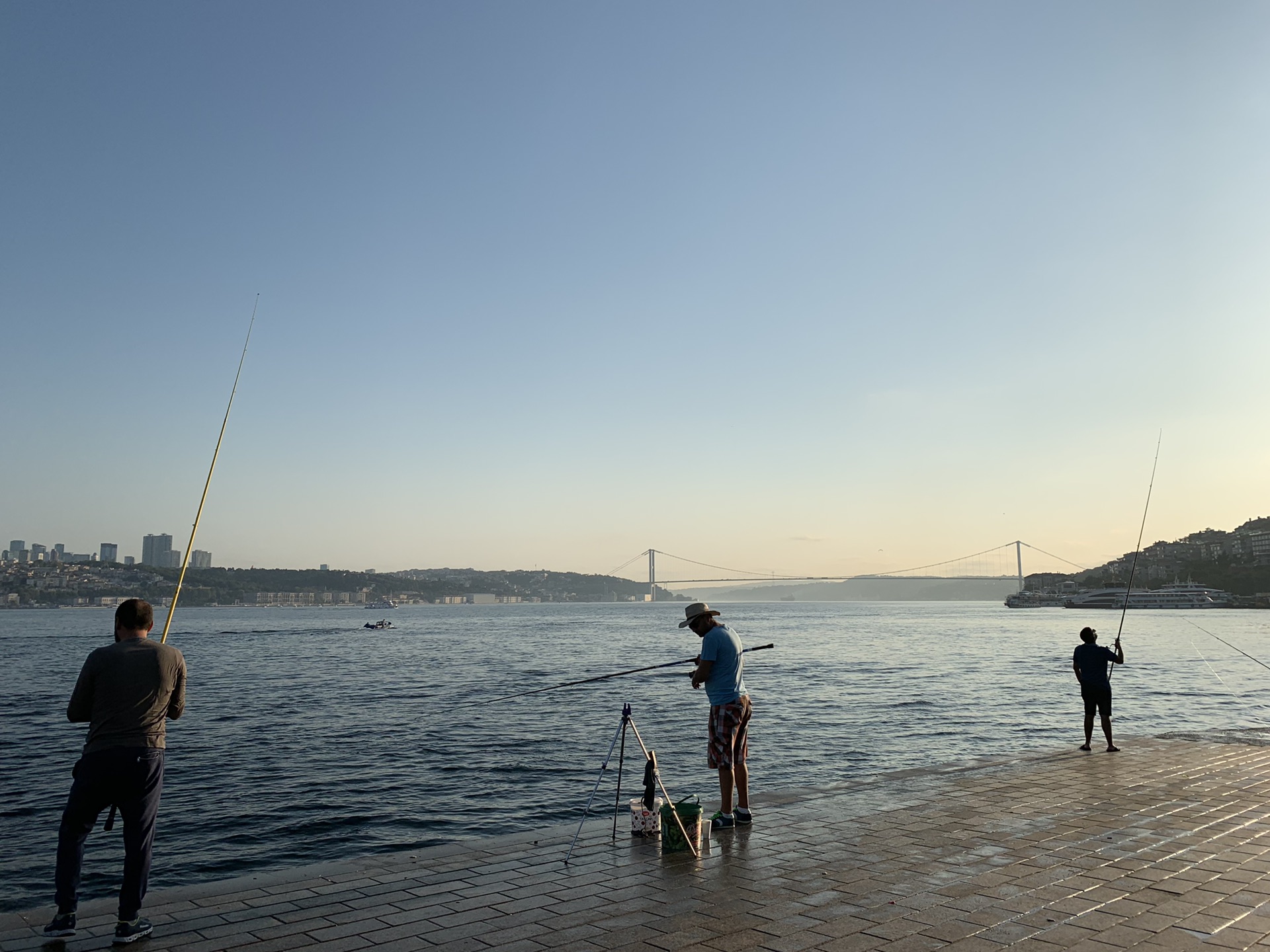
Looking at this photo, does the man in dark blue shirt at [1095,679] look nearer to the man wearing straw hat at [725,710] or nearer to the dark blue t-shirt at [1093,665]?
the dark blue t-shirt at [1093,665]

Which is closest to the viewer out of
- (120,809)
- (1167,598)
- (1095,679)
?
(120,809)

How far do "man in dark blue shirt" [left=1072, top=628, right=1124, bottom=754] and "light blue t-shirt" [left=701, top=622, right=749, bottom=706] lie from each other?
20.5ft

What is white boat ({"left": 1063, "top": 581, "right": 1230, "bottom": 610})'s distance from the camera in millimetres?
121250

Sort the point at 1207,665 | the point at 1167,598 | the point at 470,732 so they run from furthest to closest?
the point at 1167,598 < the point at 1207,665 < the point at 470,732

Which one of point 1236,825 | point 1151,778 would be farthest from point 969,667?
point 1236,825

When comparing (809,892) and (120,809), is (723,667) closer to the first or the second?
(809,892)

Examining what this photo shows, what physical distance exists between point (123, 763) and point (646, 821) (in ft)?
12.8

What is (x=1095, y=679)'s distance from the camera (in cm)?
1104

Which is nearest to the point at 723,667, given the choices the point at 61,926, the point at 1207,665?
the point at 61,926

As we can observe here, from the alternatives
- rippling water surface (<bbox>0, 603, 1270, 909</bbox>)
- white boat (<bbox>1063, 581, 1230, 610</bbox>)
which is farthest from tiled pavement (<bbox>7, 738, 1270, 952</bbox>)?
white boat (<bbox>1063, 581, 1230, 610</bbox>)

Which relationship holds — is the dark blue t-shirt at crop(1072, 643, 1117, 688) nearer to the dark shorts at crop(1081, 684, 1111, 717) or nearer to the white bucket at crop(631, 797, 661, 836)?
the dark shorts at crop(1081, 684, 1111, 717)

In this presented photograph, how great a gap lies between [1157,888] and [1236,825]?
2.34 m

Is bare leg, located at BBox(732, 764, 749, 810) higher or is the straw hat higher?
the straw hat

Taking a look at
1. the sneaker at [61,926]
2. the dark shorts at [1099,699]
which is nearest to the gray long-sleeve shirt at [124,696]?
the sneaker at [61,926]
